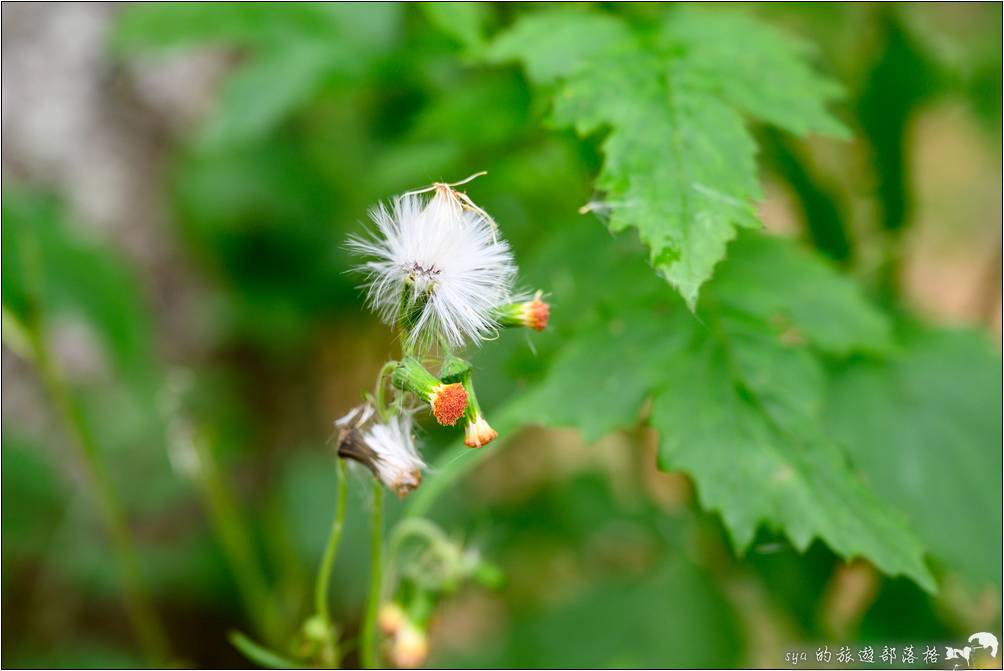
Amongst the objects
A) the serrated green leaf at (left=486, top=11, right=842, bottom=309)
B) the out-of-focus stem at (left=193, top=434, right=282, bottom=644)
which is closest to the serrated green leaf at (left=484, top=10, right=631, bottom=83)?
the serrated green leaf at (left=486, top=11, right=842, bottom=309)

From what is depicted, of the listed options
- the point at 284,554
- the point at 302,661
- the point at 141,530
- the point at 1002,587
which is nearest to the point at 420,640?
the point at 302,661

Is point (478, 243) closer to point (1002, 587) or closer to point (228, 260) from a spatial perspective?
point (1002, 587)

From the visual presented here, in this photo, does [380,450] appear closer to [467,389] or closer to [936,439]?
[467,389]

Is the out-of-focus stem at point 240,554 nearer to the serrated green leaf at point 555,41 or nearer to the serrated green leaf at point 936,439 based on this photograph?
the serrated green leaf at point 555,41

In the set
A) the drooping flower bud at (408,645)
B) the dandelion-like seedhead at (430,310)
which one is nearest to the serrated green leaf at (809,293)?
the dandelion-like seedhead at (430,310)

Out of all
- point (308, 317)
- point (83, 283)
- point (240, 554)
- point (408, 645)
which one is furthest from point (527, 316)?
point (308, 317)
